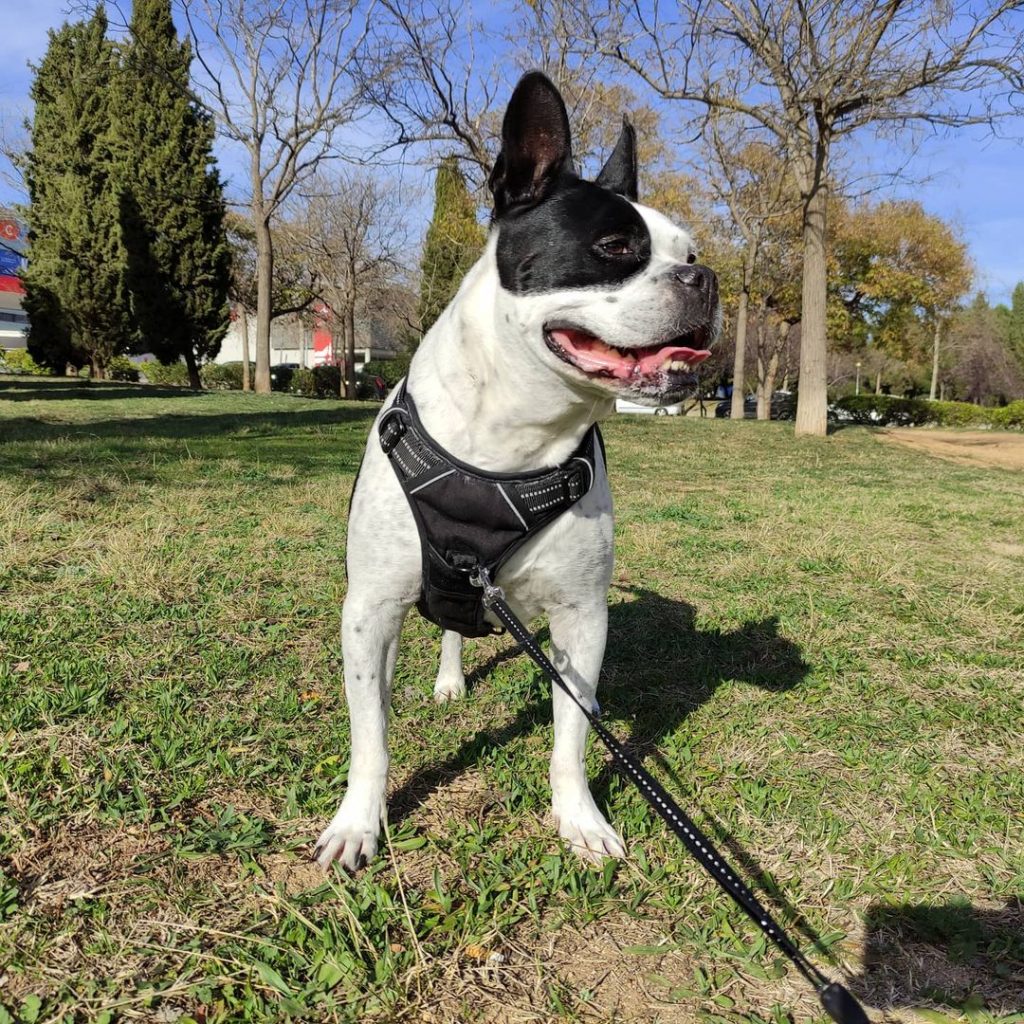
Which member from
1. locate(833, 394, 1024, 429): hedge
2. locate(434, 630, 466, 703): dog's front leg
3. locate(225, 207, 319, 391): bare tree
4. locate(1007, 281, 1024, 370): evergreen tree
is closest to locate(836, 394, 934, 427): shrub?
locate(833, 394, 1024, 429): hedge

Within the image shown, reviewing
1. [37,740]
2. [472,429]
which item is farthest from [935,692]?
[37,740]

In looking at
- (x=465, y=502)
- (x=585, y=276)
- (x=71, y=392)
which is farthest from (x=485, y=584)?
(x=71, y=392)

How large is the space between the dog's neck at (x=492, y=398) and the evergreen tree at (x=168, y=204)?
24669 millimetres

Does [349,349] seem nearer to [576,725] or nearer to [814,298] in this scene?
[814,298]

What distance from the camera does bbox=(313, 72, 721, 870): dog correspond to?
1.99 meters

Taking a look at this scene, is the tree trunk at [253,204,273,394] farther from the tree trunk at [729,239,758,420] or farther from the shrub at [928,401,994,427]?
the shrub at [928,401,994,427]

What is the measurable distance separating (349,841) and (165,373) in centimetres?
3784

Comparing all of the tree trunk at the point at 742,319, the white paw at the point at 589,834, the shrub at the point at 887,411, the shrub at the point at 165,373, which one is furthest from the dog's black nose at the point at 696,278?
the shrub at the point at 165,373

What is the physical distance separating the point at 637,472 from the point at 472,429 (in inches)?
296

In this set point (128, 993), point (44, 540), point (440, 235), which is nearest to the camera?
point (128, 993)

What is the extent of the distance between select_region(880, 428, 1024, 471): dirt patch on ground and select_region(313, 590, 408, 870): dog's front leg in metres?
13.3

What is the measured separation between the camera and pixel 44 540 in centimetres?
425

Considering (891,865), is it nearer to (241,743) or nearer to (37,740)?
(241,743)

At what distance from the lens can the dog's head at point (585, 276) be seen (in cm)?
197
